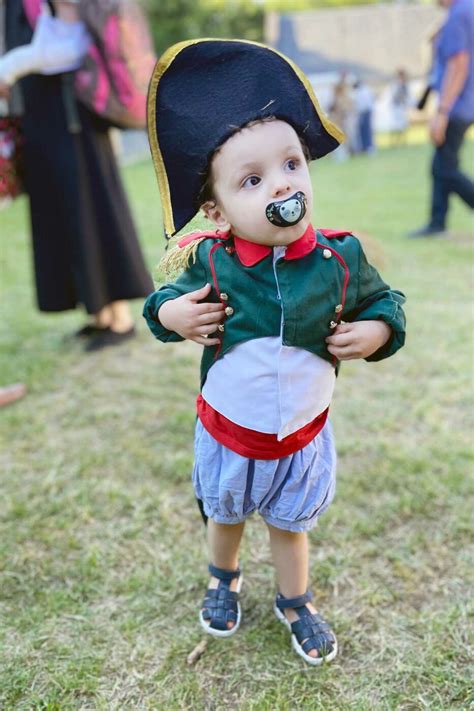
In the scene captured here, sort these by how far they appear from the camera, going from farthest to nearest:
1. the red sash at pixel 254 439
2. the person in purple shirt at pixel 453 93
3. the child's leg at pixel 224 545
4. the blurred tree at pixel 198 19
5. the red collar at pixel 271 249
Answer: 1. the blurred tree at pixel 198 19
2. the person in purple shirt at pixel 453 93
3. the child's leg at pixel 224 545
4. the red sash at pixel 254 439
5. the red collar at pixel 271 249

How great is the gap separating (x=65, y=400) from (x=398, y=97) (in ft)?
53.3

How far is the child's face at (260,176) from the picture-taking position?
1194mm

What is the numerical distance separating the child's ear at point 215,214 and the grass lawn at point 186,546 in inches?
42.4

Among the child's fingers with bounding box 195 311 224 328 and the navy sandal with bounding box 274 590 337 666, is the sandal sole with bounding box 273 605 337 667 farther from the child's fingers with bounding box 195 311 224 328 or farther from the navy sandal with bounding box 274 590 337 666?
the child's fingers with bounding box 195 311 224 328

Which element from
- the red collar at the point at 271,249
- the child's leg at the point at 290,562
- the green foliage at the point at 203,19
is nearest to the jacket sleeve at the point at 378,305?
the red collar at the point at 271,249

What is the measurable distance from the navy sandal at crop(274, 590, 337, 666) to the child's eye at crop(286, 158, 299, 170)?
1087 mm

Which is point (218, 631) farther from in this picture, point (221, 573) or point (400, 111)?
point (400, 111)

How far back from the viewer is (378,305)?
1.33 meters

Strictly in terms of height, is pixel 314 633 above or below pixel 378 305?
below

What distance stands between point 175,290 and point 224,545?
2.35 ft

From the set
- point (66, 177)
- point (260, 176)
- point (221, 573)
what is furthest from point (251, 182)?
point (66, 177)

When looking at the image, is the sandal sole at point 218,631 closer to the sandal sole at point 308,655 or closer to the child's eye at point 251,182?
the sandal sole at point 308,655

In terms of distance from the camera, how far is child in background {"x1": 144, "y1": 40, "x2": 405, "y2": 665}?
47.5 inches

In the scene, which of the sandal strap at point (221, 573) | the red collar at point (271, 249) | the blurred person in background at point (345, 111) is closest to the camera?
the red collar at point (271, 249)
